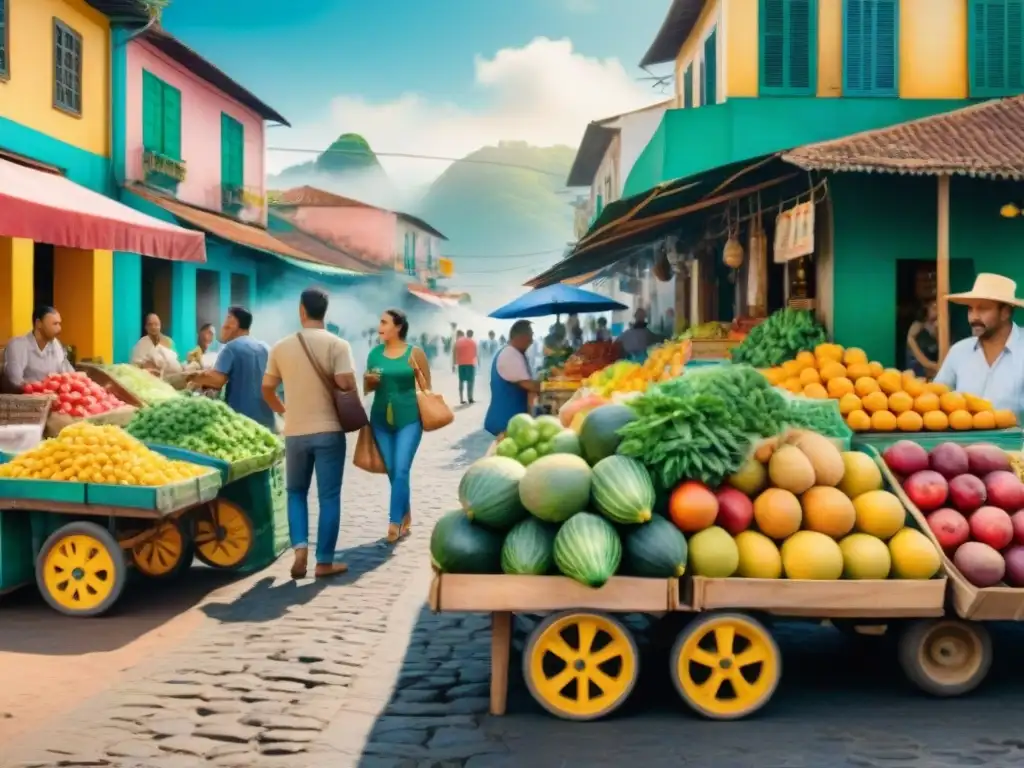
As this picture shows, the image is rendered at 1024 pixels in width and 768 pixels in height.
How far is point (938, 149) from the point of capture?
11.2m

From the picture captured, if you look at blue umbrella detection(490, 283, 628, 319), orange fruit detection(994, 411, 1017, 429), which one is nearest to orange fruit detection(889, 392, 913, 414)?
orange fruit detection(994, 411, 1017, 429)

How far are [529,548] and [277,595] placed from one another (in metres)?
3.02

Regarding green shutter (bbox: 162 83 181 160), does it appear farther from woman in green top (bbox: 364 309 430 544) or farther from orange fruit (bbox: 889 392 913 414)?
orange fruit (bbox: 889 392 913 414)

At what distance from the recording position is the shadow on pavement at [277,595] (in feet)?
23.3

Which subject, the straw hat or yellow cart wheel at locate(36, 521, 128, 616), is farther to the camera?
the straw hat

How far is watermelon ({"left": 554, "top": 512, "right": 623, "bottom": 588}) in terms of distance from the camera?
16.4ft

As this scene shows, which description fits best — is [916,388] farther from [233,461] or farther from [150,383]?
[150,383]

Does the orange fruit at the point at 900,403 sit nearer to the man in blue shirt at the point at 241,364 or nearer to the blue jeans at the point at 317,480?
the blue jeans at the point at 317,480

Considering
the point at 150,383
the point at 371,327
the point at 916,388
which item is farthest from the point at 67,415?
the point at 371,327

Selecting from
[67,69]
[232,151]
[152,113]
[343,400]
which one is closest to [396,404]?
[343,400]

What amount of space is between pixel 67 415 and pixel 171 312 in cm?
1237

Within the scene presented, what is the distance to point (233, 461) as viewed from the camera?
26.1 feet

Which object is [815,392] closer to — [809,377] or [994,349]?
[809,377]

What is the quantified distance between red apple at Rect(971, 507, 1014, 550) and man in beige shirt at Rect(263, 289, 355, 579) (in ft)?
13.9
